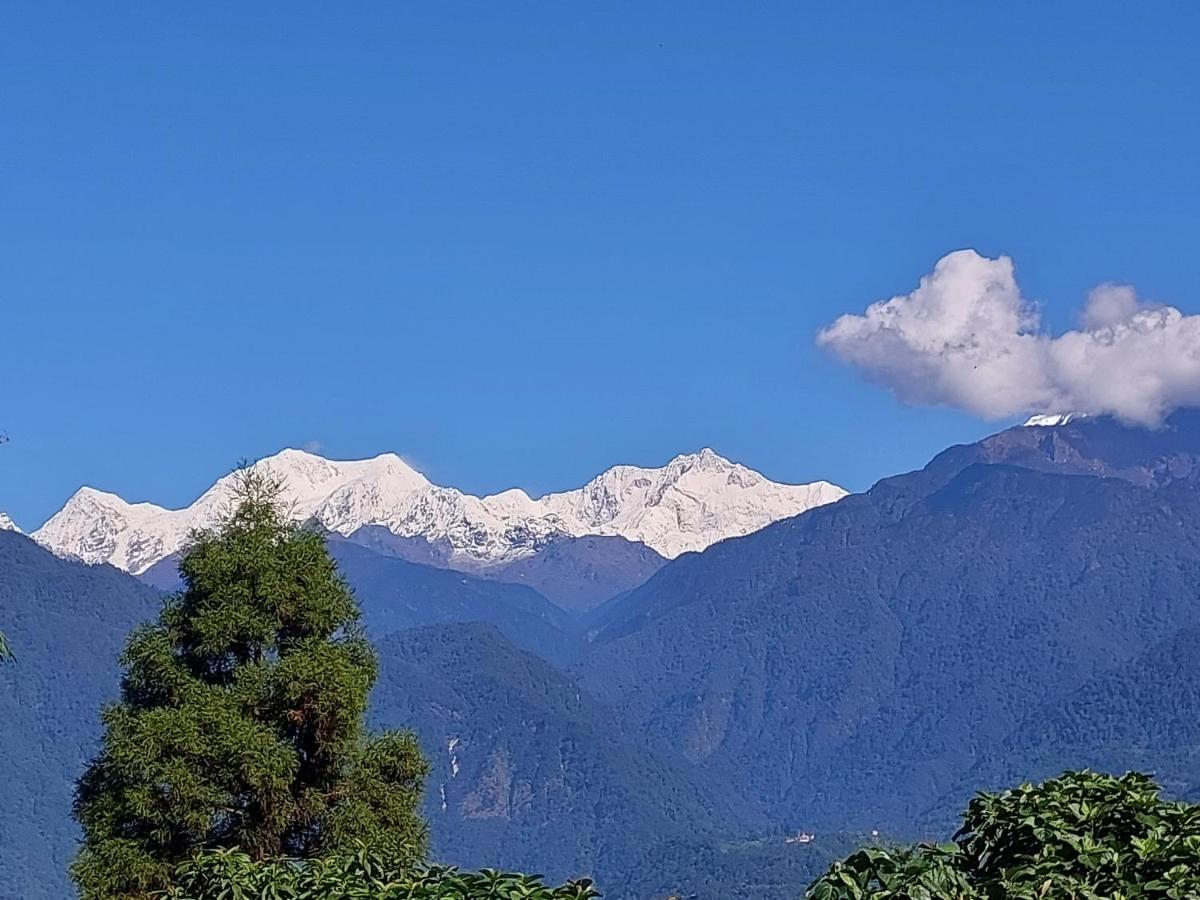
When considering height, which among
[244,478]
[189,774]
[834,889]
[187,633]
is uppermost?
[244,478]

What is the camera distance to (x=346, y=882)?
810 cm

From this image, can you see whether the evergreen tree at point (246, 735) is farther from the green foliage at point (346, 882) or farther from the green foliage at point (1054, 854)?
the green foliage at point (1054, 854)

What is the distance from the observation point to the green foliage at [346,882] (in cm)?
752

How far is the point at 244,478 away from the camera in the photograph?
2623 cm

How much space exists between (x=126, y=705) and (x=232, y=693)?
2000 millimetres

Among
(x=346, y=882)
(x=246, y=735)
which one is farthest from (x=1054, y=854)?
(x=246, y=735)

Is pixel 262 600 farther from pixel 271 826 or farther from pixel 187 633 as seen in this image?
pixel 271 826

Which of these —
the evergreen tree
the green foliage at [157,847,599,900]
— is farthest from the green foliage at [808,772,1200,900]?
the evergreen tree

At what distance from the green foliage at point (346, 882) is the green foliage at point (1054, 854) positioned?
1.39m

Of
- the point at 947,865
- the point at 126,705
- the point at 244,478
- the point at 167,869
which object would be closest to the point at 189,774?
the point at 167,869

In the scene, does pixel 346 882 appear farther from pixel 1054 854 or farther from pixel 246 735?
pixel 246 735

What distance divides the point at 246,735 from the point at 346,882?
43.2ft

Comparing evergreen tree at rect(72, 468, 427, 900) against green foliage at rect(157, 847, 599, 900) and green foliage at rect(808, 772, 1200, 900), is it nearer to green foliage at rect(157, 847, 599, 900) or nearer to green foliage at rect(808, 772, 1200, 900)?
green foliage at rect(157, 847, 599, 900)

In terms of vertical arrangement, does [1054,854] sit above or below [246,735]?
below
